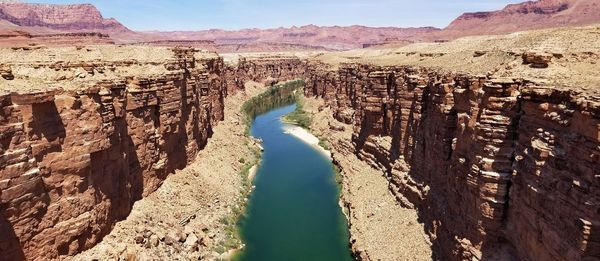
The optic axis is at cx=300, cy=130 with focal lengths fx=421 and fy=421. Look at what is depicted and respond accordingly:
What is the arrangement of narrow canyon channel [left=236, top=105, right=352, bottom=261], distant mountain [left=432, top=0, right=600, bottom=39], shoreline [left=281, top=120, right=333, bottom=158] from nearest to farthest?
narrow canyon channel [left=236, top=105, right=352, bottom=261]
shoreline [left=281, top=120, right=333, bottom=158]
distant mountain [left=432, top=0, right=600, bottom=39]

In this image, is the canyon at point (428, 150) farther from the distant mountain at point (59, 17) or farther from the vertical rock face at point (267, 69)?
the distant mountain at point (59, 17)

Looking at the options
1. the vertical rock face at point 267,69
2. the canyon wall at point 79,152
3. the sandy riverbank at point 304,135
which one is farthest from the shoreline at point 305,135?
the canyon wall at point 79,152

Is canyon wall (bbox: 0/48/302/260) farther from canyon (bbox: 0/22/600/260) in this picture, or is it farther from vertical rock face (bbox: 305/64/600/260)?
vertical rock face (bbox: 305/64/600/260)

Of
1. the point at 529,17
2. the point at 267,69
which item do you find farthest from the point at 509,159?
the point at 529,17

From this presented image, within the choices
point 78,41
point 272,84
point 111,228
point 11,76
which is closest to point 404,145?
point 111,228

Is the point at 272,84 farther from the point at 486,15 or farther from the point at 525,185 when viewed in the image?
the point at 486,15

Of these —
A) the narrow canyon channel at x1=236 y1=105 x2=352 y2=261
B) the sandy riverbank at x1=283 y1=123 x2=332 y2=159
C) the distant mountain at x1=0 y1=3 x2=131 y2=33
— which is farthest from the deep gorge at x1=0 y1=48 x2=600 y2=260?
the distant mountain at x1=0 y1=3 x2=131 y2=33
